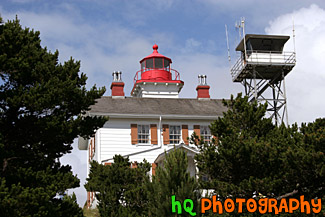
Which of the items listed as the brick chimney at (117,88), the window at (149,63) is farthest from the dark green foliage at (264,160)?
the window at (149,63)

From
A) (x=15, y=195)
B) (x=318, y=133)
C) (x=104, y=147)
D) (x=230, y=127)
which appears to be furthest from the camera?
(x=104, y=147)

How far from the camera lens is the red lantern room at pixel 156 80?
38.4 m

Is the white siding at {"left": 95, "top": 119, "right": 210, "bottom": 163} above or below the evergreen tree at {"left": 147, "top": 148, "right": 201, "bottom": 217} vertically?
above

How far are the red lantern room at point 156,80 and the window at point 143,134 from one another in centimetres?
673

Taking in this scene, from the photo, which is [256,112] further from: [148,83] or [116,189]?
[148,83]

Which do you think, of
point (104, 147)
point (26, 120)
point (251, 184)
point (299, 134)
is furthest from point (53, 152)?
point (104, 147)

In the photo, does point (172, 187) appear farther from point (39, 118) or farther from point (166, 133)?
point (166, 133)

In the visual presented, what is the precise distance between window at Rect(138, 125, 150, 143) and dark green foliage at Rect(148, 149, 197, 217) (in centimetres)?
Result: 1641

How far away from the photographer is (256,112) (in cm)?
2052

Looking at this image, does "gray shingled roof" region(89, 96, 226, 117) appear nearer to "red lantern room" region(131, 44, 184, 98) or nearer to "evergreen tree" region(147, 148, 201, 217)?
"red lantern room" region(131, 44, 184, 98)

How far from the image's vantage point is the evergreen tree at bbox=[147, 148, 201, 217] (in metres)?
14.2

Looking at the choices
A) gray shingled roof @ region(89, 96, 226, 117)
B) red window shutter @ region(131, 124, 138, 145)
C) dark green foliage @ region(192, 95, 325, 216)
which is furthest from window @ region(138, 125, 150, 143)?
dark green foliage @ region(192, 95, 325, 216)

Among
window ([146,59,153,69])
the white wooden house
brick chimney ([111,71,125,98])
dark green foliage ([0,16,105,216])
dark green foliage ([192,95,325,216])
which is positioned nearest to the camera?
dark green foliage ([0,16,105,216])

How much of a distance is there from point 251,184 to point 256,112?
3637 mm
